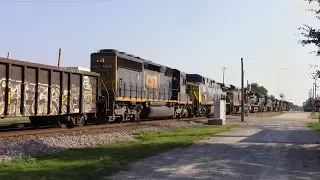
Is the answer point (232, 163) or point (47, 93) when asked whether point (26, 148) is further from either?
point (232, 163)

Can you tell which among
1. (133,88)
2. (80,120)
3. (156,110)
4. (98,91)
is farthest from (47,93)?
(156,110)

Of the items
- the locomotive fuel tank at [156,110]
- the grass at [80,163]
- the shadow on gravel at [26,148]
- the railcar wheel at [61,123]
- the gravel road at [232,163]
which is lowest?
the gravel road at [232,163]

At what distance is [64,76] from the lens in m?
17.3

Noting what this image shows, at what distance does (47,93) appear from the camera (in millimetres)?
16078

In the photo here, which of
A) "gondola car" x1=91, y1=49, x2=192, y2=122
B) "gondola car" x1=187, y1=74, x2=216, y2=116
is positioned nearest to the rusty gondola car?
"gondola car" x1=91, y1=49, x2=192, y2=122

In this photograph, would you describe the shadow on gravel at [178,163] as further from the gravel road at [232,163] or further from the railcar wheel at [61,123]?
the railcar wheel at [61,123]

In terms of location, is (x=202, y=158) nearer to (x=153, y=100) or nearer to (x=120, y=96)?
(x=120, y=96)

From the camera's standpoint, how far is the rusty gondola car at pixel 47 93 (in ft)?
45.8

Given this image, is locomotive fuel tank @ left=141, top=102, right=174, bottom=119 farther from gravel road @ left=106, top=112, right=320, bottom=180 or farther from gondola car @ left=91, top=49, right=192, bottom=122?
gravel road @ left=106, top=112, right=320, bottom=180

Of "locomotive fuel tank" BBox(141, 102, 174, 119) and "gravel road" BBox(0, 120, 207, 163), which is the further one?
"locomotive fuel tank" BBox(141, 102, 174, 119)

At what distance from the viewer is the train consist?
14539mm

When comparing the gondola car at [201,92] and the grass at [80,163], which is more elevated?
the gondola car at [201,92]

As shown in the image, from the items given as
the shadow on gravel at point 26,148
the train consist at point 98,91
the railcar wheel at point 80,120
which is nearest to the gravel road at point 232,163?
the shadow on gravel at point 26,148

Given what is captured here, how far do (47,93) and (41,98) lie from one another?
48 centimetres
